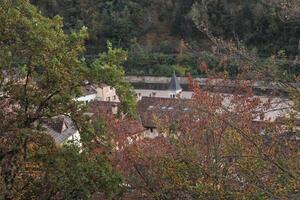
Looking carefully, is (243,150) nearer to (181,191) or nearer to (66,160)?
(181,191)

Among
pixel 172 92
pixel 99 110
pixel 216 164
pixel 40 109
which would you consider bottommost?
pixel 172 92

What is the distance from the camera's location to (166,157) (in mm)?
9945

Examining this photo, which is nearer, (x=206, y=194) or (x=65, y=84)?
(x=206, y=194)

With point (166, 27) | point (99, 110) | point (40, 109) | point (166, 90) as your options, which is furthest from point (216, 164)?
point (166, 27)

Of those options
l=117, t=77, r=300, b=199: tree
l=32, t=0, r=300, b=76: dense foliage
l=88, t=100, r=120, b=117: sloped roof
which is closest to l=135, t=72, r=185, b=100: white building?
l=32, t=0, r=300, b=76: dense foliage

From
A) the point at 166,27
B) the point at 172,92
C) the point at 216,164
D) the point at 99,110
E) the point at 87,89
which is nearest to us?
the point at 216,164

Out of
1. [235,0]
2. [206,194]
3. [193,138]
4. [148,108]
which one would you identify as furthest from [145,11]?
[206,194]

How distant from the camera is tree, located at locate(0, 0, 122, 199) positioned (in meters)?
8.98

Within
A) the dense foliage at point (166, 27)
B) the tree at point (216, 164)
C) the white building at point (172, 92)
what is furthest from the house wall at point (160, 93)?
the tree at point (216, 164)

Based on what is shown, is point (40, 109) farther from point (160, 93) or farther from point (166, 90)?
point (160, 93)

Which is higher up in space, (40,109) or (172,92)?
(40,109)

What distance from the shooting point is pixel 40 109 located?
9.44m

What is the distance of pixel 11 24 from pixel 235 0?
3980cm

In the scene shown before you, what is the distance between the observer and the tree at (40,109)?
8.98m
